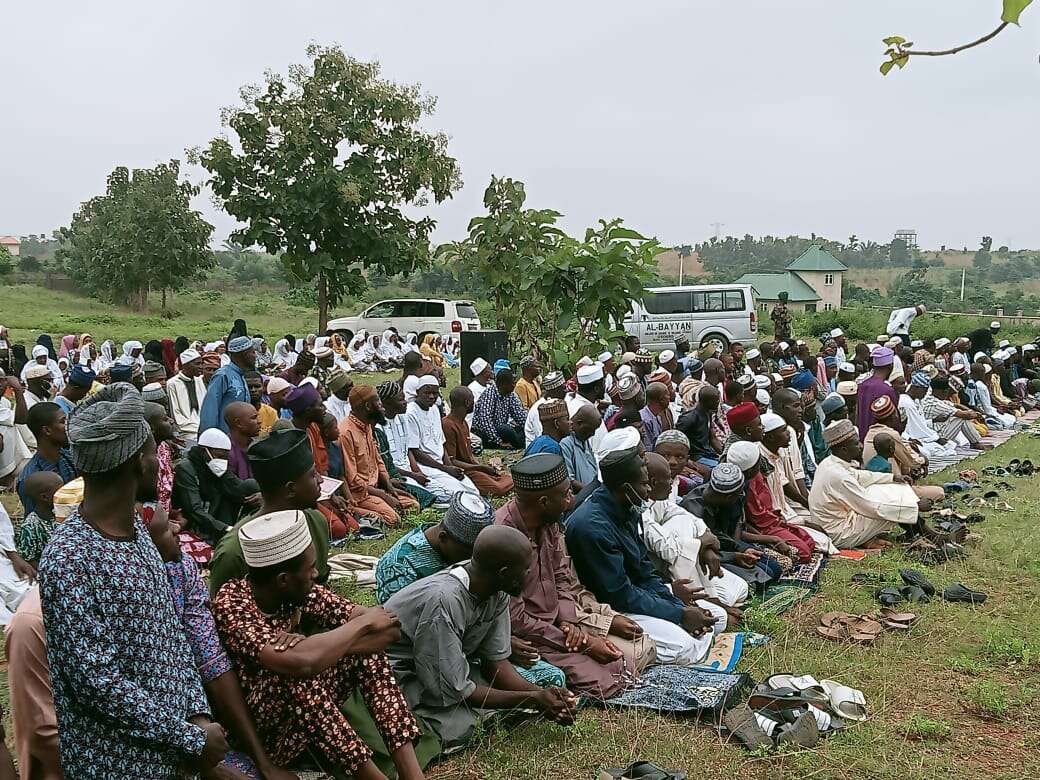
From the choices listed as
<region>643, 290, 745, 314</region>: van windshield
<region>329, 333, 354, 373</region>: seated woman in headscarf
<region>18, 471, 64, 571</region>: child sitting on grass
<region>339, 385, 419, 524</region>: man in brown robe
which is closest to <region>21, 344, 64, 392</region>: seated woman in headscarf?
<region>329, 333, 354, 373</region>: seated woman in headscarf

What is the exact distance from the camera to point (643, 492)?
475 cm

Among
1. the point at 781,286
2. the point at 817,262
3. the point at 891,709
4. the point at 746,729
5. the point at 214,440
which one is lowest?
the point at 891,709

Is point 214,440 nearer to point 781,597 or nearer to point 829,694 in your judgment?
point 781,597

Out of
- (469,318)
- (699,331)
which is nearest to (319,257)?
(469,318)

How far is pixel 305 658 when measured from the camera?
2854 mm

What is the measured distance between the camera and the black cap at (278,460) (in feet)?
12.3

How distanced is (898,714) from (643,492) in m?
1.60

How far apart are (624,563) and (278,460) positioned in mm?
2058

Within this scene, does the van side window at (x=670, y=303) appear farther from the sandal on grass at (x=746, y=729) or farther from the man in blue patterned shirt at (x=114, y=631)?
the man in blue patterned shirt at (x=114, y=631)

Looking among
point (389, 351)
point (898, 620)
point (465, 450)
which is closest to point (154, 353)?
point (465, 450)

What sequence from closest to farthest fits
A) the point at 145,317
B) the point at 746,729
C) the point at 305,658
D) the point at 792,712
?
the point at 305,658
the point at 746,729
the point at 792,712
the point at 145,317

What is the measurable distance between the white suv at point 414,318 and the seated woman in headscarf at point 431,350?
247 cm

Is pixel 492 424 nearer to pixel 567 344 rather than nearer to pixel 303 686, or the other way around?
pixel 567 344

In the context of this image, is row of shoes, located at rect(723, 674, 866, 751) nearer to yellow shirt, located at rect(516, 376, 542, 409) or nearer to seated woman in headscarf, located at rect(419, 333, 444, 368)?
yellow shirt, located at rect(516, 376, 542, 409)
